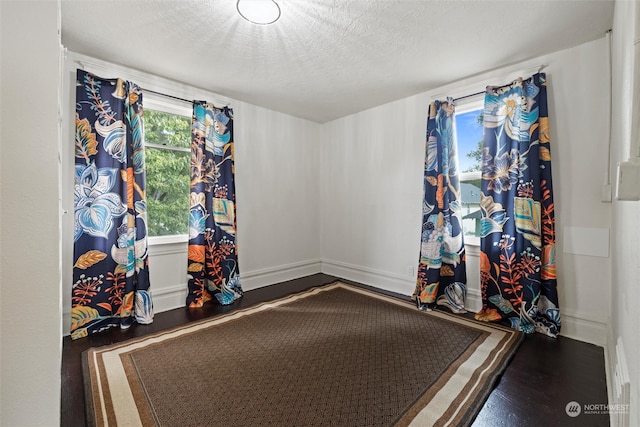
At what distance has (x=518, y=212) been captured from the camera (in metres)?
2.45

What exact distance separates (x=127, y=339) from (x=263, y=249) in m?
1.76

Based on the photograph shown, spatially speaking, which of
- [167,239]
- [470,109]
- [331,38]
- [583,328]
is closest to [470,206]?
[470,109]

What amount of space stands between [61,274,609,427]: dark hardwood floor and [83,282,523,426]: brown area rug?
0.21 ft

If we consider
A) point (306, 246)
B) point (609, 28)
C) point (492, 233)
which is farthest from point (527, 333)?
point (306, 246)

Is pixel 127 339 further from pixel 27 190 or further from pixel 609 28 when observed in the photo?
pixel 609 28

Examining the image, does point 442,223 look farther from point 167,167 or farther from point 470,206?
point 167,167

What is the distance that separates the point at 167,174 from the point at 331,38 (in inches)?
83.2

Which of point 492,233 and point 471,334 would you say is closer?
point 471,334

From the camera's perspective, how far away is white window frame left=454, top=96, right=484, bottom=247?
114 inches

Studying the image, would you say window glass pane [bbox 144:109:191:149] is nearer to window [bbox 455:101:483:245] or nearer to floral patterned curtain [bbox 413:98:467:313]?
floral patterned curtain [bbox 413:98:467:313]

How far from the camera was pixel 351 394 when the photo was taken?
1.65 m

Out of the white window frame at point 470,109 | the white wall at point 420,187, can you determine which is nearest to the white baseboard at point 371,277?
the white wall at point 420,187

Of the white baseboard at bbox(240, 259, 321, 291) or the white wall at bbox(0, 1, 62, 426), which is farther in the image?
the white baseboard at bbox(240, 259, 321, 291)

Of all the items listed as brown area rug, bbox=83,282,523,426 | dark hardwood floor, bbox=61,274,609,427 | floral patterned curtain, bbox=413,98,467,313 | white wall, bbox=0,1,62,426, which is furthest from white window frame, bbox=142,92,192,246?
floral patterned curtain, bbox=413,98,467,313
